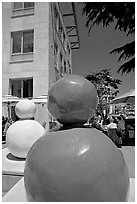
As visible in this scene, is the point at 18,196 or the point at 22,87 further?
the point at 22,87

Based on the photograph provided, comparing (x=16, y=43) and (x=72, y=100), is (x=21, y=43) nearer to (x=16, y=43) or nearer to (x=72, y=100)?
(x=16, y=43)

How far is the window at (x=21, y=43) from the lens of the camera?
15164mm

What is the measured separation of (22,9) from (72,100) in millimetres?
15665

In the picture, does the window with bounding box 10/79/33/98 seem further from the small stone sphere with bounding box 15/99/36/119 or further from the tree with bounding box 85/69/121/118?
the tree with bounding box 85/69/121/118

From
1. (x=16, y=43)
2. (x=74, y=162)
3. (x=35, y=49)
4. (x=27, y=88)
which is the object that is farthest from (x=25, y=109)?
(x=16, y=43)

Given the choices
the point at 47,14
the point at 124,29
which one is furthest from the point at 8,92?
the point at 124,29

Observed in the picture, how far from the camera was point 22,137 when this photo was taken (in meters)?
4.37

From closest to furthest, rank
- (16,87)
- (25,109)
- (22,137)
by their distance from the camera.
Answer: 1. (22,137)
2. (25,109)
3. (16,87)

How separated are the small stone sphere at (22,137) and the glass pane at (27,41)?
11716mm

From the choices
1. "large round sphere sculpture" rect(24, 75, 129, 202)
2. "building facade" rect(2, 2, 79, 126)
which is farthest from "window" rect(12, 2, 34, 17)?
"large round sphere sculpture" rect(24, 75, 129, 202)

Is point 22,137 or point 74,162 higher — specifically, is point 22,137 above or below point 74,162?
below

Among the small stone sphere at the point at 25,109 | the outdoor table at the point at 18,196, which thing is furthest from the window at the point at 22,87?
the outdoor table at the point at 18,196

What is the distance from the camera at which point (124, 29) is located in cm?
979

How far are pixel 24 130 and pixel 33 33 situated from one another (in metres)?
12.4
